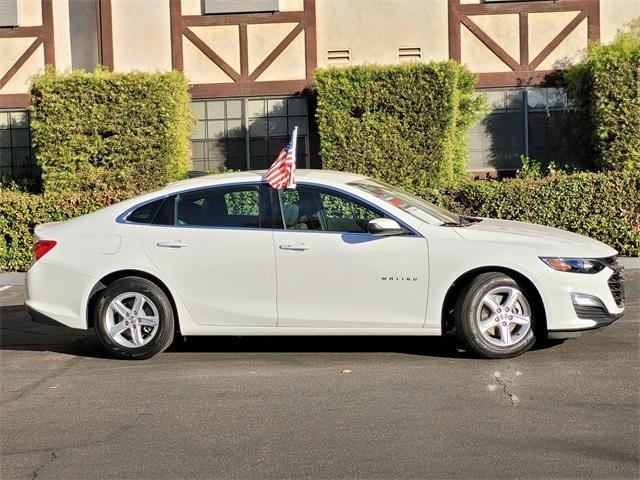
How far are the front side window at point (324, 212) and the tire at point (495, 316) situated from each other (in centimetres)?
98

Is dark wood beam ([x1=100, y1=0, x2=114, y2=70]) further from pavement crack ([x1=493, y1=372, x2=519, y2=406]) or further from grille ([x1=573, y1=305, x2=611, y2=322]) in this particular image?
pavement crack ([x1=493, y1=372, x2=519, y2=406])

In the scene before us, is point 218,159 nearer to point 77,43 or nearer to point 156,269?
point 77,43

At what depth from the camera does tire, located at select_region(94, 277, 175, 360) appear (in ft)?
26.8

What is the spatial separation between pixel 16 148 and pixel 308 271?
1141 cm

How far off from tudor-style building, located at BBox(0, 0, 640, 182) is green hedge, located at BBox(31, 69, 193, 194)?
6.36 feet

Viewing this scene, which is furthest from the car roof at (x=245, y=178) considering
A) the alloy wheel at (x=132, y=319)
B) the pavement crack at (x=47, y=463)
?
the pavement crack at (x=47, y=463)

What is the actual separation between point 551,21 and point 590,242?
9.48m

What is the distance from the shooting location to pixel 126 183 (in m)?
15.3

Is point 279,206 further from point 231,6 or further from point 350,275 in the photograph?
point 231,6

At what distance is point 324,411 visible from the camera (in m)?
6.54

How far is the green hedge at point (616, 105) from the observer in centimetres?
1471

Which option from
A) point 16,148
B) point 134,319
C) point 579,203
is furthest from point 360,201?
point 16,148

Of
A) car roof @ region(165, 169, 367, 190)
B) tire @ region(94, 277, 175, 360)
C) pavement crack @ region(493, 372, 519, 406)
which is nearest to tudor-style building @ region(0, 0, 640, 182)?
car roof @ region(165, 169, 367, 190)

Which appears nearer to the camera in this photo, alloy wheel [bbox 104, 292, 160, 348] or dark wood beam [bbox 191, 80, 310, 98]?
alloy wheel [bbox 104, 292, 160, 348]
